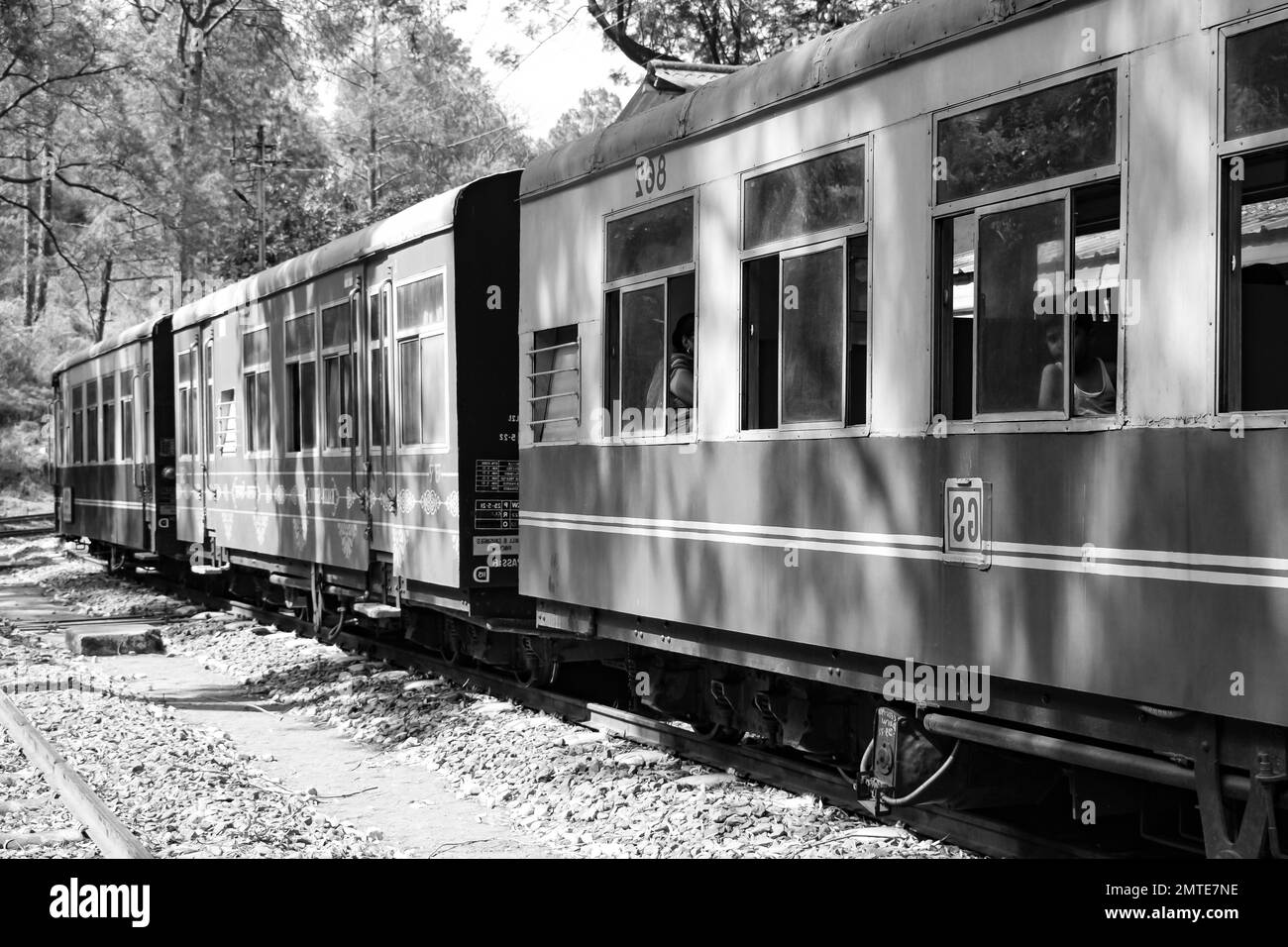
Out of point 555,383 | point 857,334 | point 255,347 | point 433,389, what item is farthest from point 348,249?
point 857,334

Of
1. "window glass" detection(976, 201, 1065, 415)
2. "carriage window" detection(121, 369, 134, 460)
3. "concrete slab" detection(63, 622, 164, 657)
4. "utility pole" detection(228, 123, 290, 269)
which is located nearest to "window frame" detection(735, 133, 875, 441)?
"window glass" detection(976, 201, 1065, 415)

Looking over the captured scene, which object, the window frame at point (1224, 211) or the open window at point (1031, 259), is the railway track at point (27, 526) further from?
the window frame at point (1224, 211)

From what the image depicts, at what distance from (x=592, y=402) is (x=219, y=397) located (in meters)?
9.38

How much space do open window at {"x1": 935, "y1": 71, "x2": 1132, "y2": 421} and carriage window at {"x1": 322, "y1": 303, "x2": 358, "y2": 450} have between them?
7.32 m

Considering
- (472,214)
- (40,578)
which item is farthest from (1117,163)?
(40,578)

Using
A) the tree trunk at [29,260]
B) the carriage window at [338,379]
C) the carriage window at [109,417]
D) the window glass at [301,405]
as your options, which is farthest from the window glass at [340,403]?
the tree trunk at [29,260]

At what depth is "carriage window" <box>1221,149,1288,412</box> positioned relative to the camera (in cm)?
451

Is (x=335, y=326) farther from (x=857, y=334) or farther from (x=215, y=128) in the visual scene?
(x=215, y=128)

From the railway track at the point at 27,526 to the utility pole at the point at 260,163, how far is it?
9.09 metres

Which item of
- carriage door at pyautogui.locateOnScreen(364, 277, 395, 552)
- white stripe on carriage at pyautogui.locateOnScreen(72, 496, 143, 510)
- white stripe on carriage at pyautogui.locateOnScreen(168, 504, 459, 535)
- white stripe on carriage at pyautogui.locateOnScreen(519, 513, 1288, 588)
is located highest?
carriage door at pyautogui.locateOnScreen(364, 277, 395, 552)

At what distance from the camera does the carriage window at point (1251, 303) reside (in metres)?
4.51

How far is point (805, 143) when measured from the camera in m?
6.57

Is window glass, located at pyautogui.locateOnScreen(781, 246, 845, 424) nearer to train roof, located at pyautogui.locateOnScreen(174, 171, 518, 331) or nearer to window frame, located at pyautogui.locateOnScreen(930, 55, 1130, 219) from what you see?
window frame, located at pyautogui.locateOnScreen(930, 55, 1130, 219)
